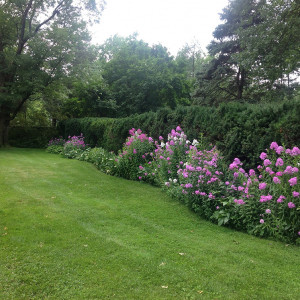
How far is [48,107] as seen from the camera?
2016 centimetres

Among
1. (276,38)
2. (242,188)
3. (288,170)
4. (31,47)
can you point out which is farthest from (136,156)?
(31,47)

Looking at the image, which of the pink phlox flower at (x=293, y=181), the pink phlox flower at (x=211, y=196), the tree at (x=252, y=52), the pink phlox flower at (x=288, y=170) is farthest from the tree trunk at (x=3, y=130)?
the pink phlox flower at (x=293, y=181)

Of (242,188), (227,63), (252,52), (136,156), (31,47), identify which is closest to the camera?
(242,188)

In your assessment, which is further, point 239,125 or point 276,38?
point 276,38

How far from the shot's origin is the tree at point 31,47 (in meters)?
15.4

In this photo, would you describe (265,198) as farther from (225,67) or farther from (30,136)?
(30,136)

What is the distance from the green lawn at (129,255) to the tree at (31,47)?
487 inches

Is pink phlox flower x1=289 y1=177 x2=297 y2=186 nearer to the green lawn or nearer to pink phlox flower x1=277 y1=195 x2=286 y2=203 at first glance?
pink phlox flower x1=277 y1=195 x2=286 y2=203

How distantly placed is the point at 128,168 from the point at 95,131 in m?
6.42

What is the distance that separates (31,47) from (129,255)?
16.1m

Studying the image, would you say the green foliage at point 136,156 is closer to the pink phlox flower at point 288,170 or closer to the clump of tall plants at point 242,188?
the clump of tall plants at point 242,188

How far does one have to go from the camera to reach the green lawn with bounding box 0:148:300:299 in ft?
8.36

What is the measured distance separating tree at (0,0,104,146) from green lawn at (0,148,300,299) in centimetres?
1236

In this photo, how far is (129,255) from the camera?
3211 mm
